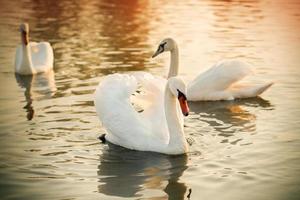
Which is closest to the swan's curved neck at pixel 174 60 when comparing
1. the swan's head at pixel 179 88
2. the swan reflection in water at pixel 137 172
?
the swan reflection in water at pixel 137 172

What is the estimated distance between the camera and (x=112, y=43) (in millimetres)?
20297

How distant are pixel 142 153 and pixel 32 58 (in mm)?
8139

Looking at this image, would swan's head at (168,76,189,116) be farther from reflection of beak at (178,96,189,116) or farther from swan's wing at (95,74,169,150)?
swan's wing at (95,74,169,150)

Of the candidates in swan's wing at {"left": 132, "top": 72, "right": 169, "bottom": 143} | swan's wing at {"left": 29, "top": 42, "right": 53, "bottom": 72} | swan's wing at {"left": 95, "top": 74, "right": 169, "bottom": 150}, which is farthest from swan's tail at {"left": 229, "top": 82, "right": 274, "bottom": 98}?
swan's wing at {"left": 29, "top": 42, "right": 53, "bottom": 72}

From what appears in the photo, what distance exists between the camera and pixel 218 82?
1311 cm

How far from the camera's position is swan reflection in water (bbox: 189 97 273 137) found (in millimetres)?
11219

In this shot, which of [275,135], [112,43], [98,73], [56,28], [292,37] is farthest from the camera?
[56,28]

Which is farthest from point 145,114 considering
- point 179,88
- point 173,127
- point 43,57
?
point 43,57

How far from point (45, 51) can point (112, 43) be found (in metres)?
3.79

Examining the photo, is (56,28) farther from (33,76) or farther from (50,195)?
(50,195)

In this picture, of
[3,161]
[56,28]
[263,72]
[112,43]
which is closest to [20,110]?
[3,161]

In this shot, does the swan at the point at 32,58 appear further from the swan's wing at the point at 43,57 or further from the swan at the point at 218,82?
the swan at the point at 218,82

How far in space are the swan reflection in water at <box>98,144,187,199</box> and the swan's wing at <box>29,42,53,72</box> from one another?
6.78 metres

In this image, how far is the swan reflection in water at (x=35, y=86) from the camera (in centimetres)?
1299
